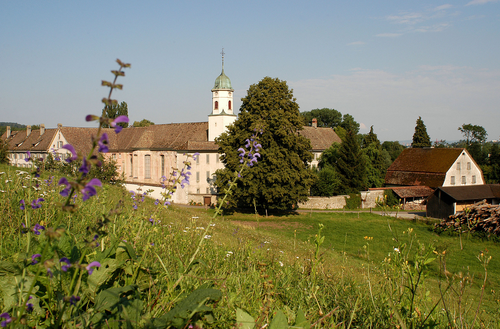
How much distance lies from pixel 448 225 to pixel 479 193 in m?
12.0

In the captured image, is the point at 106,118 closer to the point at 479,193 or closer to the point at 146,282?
the point at 146,282

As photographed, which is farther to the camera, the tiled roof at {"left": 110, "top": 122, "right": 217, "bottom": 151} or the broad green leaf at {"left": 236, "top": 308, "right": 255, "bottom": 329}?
the tiled roof at {"left": 110, "top": 122, "right": 217, "bottom": 151}

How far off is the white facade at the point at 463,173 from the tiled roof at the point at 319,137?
21288 millimetres

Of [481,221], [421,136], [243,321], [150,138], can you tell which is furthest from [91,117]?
[421,136]

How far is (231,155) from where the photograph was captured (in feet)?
110

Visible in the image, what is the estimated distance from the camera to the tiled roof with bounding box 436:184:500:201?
35.0 metres

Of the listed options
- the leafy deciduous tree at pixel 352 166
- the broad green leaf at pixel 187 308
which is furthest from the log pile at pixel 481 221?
the broad green leaf at pixel 187 308

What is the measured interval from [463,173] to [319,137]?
982 inches

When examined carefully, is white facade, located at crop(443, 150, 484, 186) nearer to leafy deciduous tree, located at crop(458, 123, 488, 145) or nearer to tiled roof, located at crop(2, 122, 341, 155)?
tiled roof, located at crop(2, 122, 341, 155)

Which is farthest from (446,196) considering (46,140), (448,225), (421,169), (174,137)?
(46,140)

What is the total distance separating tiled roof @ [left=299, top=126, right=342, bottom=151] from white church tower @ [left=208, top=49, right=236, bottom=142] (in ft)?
59.6

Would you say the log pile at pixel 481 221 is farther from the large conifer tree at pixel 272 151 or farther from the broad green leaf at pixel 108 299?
the broad green leaf at pixel 108 299

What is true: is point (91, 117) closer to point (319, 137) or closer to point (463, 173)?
point (463, 173)

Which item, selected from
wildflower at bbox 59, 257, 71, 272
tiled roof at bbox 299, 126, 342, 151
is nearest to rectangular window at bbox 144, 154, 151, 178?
tiled roof at bbox 299, 126, 342, 151
